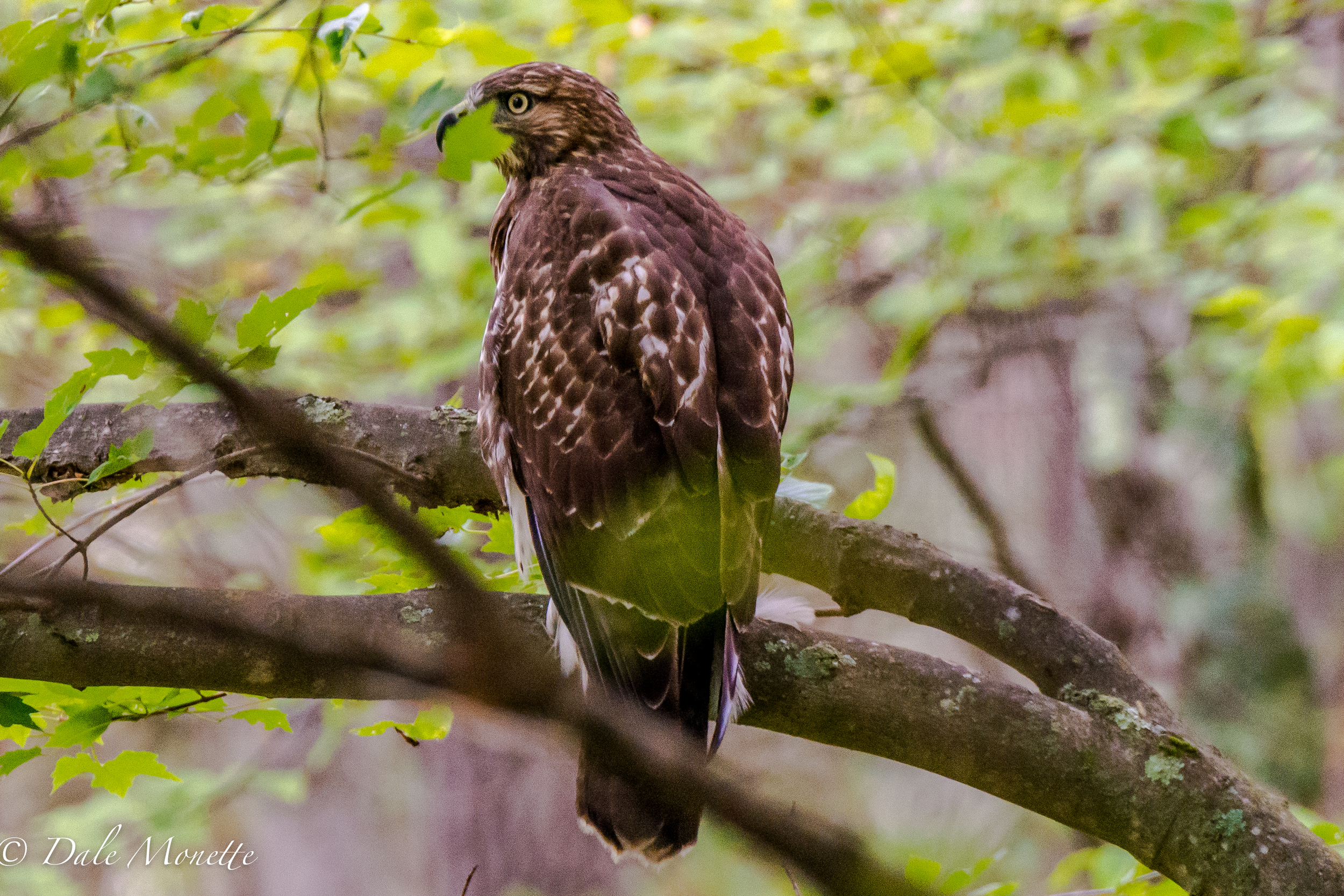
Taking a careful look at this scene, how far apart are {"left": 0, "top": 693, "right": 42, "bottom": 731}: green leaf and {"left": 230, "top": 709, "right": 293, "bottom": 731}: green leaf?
39 cm

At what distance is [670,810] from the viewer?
190 centimetres

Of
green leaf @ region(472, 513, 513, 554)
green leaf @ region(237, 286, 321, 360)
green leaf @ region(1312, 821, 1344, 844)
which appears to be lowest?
green leaf @ region(1312, 821, 1344, 844)

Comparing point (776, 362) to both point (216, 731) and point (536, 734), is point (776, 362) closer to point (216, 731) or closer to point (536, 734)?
point (536, 734)

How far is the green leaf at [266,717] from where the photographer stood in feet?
6.27

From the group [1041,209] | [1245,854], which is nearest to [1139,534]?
[1041,209]

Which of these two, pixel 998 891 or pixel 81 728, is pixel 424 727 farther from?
pixel 998 891

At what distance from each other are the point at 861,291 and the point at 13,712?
441 cm

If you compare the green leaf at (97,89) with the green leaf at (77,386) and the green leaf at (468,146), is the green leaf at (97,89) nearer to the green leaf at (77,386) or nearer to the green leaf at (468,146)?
the green leaf at (77,386)

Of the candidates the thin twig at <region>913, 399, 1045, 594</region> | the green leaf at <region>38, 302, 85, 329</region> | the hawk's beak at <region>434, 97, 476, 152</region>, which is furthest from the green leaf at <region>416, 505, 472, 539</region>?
the thin twig at <region>913, 399, 1045, 594</region>

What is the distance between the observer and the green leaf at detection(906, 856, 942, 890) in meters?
0.53

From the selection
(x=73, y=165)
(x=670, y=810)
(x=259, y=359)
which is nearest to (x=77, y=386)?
(x=259, y=359)

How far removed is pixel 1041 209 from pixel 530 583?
2828mm

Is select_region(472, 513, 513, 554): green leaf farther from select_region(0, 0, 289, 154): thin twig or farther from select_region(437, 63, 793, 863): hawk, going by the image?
select_region(0, 0, 289, 154): thin twig

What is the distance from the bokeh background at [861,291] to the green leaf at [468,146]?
1.68ft
